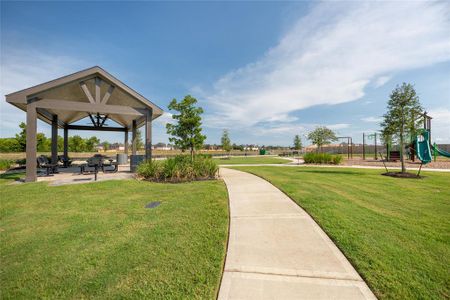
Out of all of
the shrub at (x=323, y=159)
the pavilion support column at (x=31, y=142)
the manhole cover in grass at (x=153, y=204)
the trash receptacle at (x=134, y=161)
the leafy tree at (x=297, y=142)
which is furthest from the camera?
the leafy tree at (x=297, y=142)

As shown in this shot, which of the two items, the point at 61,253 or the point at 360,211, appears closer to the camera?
the point at 61,253

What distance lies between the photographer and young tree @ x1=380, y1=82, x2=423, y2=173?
10.7 m

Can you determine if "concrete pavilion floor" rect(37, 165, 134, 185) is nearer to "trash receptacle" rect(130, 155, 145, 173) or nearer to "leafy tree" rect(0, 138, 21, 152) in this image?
"trash receptacle" rect(130, 155, 145, 173)

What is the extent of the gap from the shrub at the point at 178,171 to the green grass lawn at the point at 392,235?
4.30m

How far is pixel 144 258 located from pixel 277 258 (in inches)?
76.4

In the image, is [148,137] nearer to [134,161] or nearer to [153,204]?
[134,161]

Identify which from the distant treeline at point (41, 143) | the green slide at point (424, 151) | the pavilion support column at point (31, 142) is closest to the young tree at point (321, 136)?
the green slide at point (424, 151)

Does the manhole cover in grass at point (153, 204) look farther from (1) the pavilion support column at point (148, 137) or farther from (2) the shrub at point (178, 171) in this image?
(1) the pavilion support column at point (148, 137)

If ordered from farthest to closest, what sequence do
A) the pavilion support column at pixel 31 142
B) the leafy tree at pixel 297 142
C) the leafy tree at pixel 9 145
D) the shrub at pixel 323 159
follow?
the leafy tree at pixel 297 142 < the leafy tree at pixel 9 145 < the shrub at pixel 323 159 < the pavilion support column at pixel 31 142

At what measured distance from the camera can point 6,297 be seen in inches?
80.8

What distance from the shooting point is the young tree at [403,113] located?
35.2ft

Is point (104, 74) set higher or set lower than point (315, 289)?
higher

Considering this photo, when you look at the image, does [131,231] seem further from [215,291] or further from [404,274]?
[404,274]

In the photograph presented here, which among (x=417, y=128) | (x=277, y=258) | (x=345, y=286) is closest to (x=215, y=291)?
(x=277, y=258)
